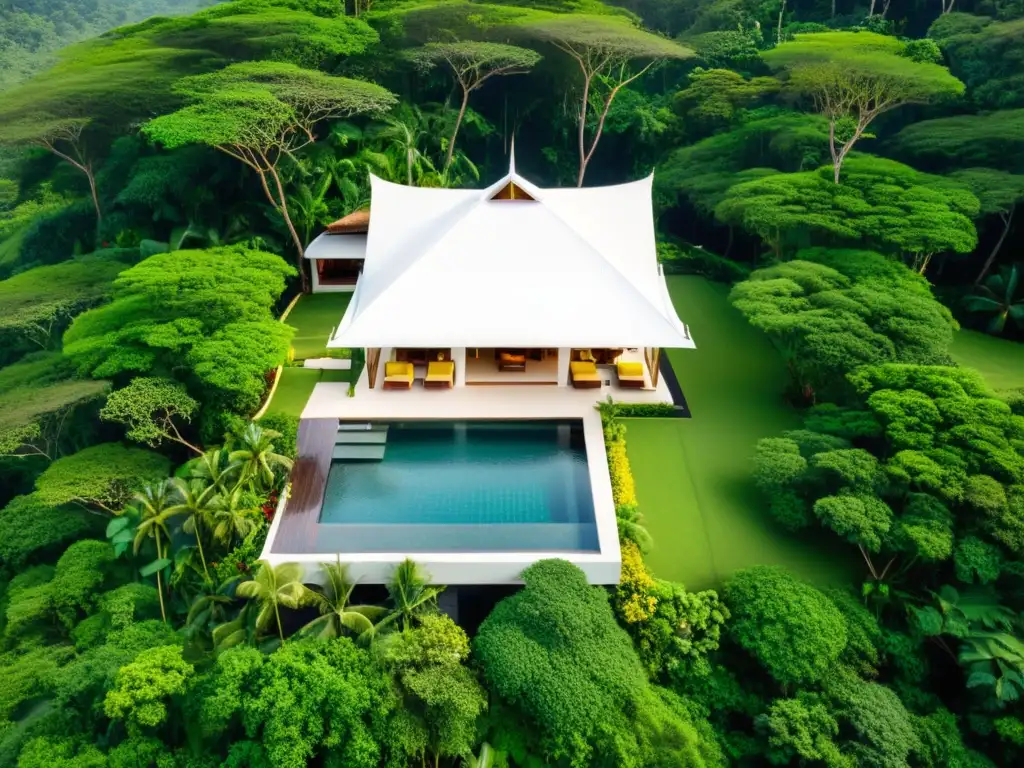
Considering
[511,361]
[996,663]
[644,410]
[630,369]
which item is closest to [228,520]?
[511,361]

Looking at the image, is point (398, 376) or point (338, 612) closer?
point (338, 612)

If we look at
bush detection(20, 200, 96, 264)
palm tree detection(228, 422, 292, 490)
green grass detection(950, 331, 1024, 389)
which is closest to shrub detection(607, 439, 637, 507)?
palm tree detection(228, 422, 292, 490)

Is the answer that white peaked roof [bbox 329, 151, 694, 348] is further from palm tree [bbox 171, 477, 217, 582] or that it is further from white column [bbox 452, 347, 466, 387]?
palm tree [bbox 171, 477, 217, 582]

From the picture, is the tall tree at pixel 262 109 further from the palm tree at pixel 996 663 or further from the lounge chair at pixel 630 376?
the palm tree at pixel 996 663

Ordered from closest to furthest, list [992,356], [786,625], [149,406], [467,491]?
[786,625] → [467,491] → [149,406] → [992,356]

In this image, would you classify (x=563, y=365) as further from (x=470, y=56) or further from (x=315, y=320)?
(x=470, y=56)

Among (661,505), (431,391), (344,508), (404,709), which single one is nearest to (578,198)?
(431,391)
